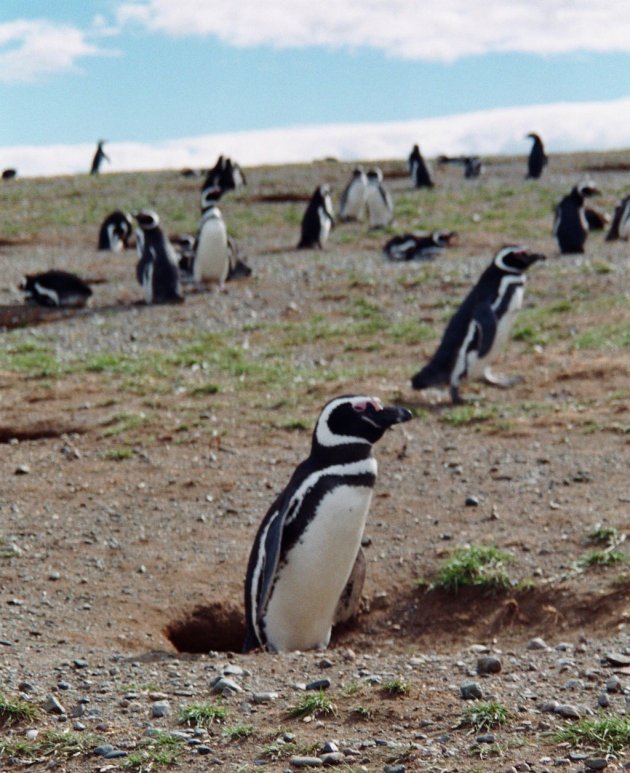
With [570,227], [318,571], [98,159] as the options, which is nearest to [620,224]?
[570,227]

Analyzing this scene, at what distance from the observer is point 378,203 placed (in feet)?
65.7

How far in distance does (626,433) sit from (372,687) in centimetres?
394

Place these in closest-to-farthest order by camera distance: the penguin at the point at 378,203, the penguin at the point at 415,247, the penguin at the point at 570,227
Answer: the penguin at the point at 415,247, the penguin at the point at 570,227, the penguin at the point at 378,203

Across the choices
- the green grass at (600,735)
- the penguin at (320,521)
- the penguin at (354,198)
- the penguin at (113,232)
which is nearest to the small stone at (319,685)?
the green grass at (600,735)

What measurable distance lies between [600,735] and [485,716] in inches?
12.9

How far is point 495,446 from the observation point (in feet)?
24.0

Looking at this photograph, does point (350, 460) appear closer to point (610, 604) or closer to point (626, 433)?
point (610, 604)

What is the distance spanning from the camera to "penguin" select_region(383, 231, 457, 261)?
623 inches

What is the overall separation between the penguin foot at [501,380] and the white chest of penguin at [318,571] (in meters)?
4.22

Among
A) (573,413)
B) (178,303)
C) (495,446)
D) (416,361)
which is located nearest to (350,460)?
(495,446)

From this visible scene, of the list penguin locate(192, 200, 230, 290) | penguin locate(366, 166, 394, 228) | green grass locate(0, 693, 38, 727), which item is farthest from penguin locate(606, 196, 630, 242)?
green grass locate(0, 693, 38, 727)

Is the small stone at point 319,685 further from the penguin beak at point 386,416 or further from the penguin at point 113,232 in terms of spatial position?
the penguin at point 113,232

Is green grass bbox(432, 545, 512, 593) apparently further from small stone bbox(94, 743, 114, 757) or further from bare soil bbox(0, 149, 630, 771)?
small stone bbox(94, 743, 114, 757)

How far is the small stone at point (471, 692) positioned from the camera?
3.62 meters
